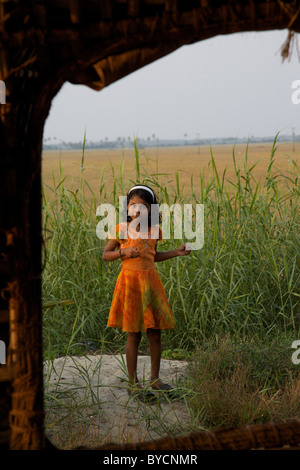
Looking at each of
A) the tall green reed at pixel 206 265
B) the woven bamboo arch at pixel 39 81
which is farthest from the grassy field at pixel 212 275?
the woven bamboo arch at pixel 39 81

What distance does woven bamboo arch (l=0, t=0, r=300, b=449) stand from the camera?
5.00 feet

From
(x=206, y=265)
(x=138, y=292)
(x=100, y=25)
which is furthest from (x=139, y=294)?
(x=100, y=25)

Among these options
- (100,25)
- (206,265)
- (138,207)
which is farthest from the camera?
(206,265)

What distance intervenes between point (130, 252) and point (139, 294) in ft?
0.90

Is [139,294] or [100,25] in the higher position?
[100,25]

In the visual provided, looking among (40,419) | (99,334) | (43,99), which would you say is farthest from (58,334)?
(43,99)

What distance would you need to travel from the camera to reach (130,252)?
320 cm

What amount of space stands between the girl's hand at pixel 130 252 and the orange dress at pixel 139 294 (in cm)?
9

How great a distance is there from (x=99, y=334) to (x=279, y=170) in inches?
85.2

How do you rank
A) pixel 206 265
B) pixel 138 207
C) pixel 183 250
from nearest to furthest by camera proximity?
pixel 183 250, pixel 138 207, pixel 206 265

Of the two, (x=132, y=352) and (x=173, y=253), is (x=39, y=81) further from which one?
(x=132, y=352)

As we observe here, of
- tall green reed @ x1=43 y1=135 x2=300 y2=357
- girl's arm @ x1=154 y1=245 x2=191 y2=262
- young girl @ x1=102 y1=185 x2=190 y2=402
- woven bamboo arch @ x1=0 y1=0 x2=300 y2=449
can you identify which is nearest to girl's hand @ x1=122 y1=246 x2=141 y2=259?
young girl @ x1=102 y1=185 x2=190 y2=402

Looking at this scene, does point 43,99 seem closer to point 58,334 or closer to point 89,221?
point 58,334

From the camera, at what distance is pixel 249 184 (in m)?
4.89
